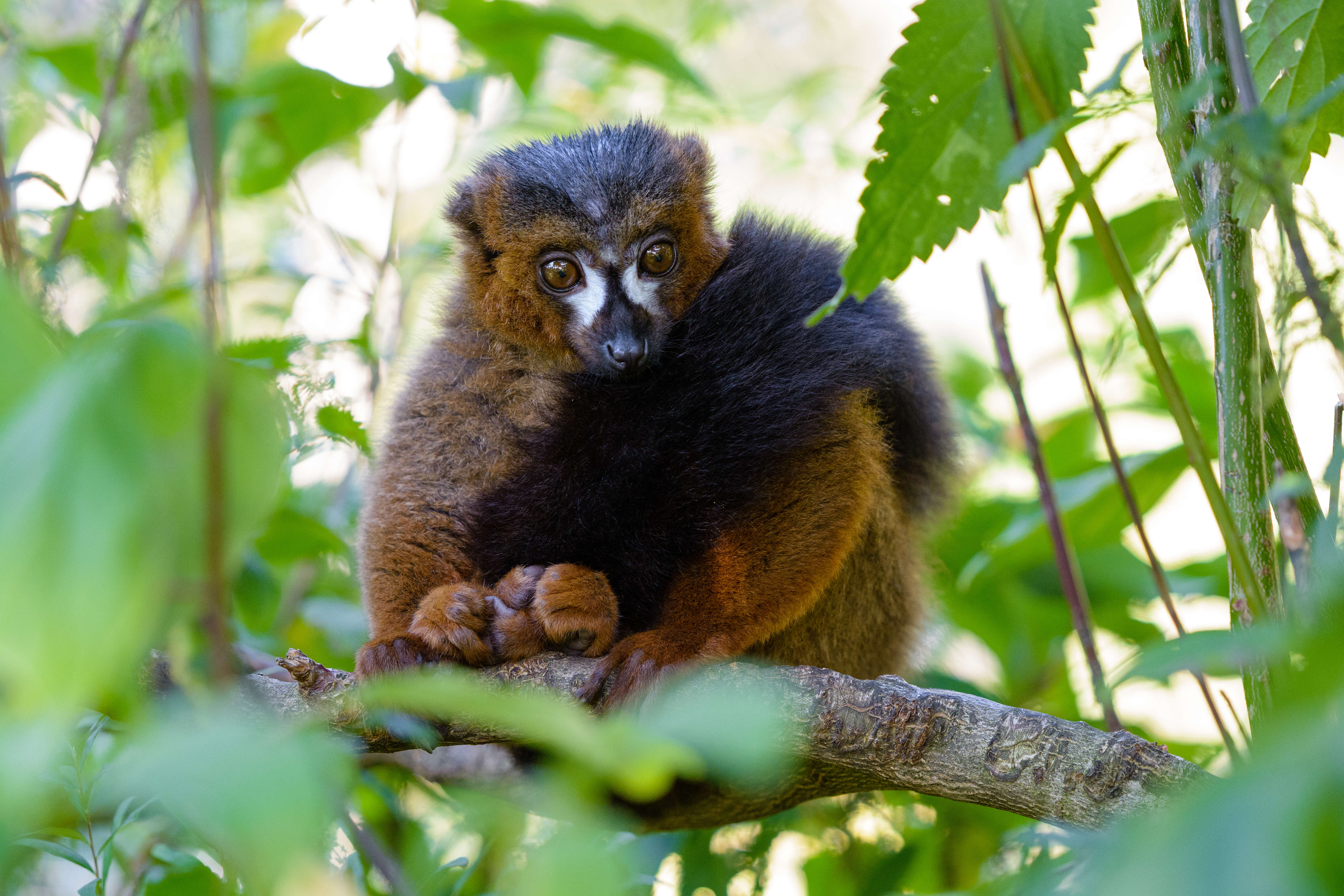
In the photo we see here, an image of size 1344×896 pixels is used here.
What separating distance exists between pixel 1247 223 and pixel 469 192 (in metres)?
2.01

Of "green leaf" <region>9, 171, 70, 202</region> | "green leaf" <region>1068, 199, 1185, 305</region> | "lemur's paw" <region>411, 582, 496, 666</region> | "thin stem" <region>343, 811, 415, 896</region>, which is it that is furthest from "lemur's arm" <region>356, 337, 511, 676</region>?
"green leaf" <region>1068, 199, 1185, 305</region>

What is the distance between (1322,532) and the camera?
94 cm

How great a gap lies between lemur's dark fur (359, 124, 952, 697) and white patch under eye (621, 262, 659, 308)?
0.7 inches

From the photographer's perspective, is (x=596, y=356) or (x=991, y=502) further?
(x=991, y=502)

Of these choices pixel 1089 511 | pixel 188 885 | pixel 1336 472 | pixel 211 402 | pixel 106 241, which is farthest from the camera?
pixel 1089 511

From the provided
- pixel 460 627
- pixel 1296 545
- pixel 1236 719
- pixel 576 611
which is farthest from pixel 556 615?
pixel 1296 545

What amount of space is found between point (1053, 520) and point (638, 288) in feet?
4.40

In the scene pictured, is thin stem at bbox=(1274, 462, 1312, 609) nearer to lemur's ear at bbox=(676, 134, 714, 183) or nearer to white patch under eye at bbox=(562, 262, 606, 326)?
white patch under eye at bbox=(562, 262, 606, 326)

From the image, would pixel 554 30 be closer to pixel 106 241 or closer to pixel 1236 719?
pixel 106 241

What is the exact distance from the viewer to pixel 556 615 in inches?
73.7

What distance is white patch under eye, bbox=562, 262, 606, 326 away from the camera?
2.46 metres

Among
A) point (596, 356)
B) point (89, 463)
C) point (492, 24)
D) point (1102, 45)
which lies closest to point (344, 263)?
point (492, 24)

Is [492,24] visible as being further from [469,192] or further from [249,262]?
[249,262]

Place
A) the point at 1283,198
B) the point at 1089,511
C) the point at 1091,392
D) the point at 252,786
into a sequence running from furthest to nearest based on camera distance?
1. the point at 1089,511
2. the point at 1091,392
3. the point at 1283,198
4. the point at 252,786
